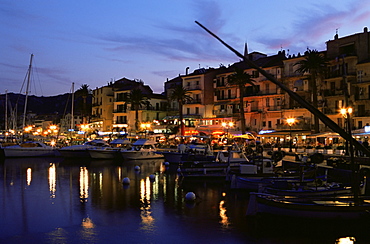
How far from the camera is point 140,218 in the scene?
19609 mm

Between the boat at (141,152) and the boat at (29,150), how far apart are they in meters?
14.5

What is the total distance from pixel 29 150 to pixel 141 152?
18612 millimetres

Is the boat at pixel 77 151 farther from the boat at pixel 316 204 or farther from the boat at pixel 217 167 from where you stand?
the boat at pixel 316 204

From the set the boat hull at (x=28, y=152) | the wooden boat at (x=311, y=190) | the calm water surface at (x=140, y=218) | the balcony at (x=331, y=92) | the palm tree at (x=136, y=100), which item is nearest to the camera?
the calm water surface at (x=140, y=218)

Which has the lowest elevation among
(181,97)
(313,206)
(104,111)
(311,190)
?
(313,206)

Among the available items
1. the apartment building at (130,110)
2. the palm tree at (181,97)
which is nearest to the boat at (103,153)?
the palm tree at (181,97)

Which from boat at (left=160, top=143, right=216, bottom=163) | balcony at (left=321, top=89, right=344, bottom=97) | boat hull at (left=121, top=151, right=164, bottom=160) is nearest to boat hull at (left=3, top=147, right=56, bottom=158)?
boat hull at (left=121, top=151, right=164, bottom=160)

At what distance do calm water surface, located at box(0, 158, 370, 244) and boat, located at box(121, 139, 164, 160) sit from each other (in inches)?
871

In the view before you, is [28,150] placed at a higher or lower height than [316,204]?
higher

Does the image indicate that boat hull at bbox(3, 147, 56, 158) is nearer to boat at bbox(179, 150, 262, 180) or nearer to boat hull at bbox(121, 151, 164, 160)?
boat hull at bbox(121, 151, 164, 160)

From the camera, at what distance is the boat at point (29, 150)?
57.6 meters

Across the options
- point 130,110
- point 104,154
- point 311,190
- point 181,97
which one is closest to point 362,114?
point 181,97

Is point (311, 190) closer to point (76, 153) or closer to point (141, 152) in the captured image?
point (141, 152)

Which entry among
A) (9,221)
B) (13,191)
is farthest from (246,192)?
(13,191)
